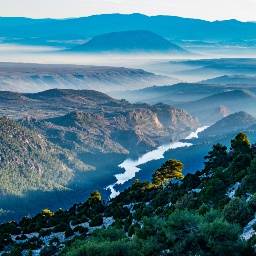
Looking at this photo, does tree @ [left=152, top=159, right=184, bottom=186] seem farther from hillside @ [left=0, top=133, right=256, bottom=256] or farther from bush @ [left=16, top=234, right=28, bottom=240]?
bush @ [left=16, top=234, right=28, bottom=240]

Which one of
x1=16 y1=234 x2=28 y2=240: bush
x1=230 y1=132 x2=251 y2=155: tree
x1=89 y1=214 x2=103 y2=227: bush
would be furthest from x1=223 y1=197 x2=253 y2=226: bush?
x1=230 y1=132 x2=251 y2=155: tree

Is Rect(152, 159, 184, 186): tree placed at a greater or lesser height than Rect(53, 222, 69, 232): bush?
greater

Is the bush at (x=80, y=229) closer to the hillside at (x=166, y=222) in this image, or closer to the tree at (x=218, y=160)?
the hillside at (x=166, y=222)

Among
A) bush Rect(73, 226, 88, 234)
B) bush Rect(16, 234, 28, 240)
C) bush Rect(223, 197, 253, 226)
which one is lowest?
bush Rect(16, 234, 28, 240)

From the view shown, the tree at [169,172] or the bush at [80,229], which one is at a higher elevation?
the tree at [169,172]

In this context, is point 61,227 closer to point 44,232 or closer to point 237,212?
point 44,232

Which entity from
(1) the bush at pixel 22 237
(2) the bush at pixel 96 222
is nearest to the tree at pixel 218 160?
(2) the bush at pixel 96 222

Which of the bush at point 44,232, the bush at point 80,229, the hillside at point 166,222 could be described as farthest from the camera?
the bush at point 44,232

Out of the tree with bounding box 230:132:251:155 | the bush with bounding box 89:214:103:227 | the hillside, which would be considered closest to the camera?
the hillside
